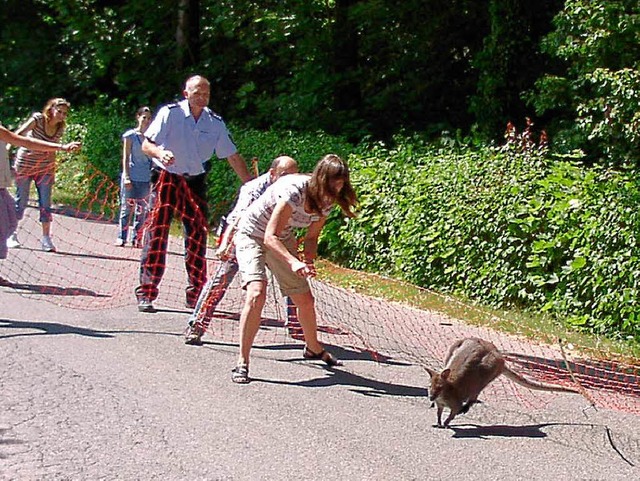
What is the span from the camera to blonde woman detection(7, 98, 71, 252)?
12.3 metres

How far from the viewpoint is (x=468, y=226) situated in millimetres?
10656

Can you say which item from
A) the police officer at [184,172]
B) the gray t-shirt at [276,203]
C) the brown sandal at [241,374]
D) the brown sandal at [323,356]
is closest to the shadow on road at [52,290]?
the police officer at [184,172]

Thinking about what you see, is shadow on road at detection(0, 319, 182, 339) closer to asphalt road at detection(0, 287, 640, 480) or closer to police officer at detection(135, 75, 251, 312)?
asphalt road at detection(0, 287, 640, 480)

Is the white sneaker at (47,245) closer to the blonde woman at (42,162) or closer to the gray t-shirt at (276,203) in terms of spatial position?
the blonde woman at (42,162)

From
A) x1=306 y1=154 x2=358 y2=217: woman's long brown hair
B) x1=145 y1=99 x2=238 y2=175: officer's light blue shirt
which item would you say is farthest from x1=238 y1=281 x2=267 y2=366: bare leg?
x1=145 y1=99 x2=238 y2=175: officer's light blue shirt

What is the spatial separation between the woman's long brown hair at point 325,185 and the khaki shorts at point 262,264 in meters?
0.57

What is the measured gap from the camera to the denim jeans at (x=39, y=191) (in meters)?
12.5

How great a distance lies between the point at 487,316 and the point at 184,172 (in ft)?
10.5

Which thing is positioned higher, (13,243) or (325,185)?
(325,185)

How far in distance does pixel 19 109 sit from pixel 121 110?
4392mm

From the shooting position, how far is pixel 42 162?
12.7 metres

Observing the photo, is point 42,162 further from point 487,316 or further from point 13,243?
point 487,316

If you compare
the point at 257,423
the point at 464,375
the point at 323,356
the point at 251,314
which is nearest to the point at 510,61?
the point at 323,356

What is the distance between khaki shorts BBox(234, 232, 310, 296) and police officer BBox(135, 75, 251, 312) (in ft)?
5.37
